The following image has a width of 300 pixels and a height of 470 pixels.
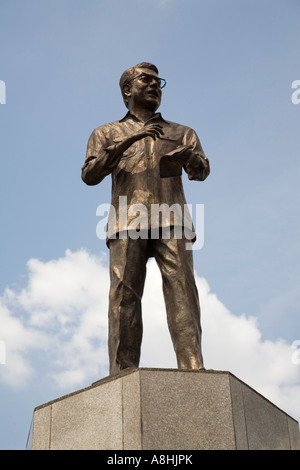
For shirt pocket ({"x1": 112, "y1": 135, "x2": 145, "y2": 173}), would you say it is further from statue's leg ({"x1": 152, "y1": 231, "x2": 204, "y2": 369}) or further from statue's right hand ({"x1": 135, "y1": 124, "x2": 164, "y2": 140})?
statue's leg ({"x1": 152, "y1": 231, "x2": 204, "y2": 369})

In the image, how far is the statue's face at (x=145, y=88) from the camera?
33.7ft

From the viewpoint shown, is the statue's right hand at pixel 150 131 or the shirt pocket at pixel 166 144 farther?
the shirt pocket at pixel 166 144

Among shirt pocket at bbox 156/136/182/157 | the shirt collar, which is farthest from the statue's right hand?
the shirt collar

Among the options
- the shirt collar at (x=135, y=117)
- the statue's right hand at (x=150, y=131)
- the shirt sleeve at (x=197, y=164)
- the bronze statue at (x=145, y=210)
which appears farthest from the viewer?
the shirt collar at (x=135, y=117)

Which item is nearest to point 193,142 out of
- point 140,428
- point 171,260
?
point 171,260

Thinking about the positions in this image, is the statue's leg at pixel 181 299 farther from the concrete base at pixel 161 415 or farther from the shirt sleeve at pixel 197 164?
the shirt sleeve at pixel 197 164

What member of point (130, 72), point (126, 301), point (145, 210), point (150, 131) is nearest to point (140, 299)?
point (126, 301)

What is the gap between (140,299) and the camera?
9258mm

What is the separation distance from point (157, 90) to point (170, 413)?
15.7 ft

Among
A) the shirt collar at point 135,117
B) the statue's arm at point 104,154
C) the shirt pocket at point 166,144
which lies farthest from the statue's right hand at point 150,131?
the shirt collar at point 135,117

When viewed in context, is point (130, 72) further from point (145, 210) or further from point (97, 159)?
point (145, 210)

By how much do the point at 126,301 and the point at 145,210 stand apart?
49.3 inches

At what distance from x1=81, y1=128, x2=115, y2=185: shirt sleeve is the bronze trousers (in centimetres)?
93

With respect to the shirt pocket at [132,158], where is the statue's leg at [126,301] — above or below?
below
